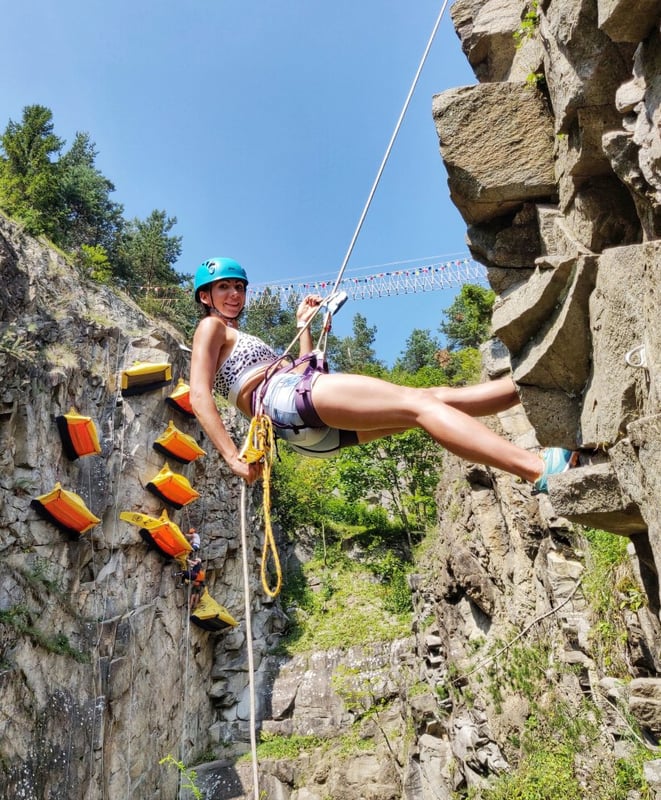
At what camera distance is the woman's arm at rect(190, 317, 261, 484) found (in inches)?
117

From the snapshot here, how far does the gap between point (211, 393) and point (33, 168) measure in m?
20.6

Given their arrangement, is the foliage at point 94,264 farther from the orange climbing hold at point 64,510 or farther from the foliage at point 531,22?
the foliage at point 531,22

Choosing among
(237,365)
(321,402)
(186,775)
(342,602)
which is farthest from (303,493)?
(321,402)

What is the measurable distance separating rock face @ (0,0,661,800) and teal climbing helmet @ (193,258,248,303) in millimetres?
1496

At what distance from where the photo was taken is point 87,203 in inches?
919

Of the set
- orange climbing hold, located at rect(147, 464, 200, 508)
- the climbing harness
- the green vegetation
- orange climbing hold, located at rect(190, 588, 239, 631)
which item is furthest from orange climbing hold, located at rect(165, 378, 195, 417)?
the climbing harness

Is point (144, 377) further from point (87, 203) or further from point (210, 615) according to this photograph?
point (87, 203)

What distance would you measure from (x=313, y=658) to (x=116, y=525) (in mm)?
6673

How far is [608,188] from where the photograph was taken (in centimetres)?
262

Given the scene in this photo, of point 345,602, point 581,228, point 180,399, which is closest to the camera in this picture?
point 581,228

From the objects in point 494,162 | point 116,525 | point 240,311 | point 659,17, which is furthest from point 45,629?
point 659,17

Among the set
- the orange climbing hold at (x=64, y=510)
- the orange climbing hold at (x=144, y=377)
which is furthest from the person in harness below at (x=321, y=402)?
the orange climbing hold at (x=144, y=377)

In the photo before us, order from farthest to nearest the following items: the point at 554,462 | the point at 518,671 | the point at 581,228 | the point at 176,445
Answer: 1. the point at 176,445
2. the point at 518,671
3. the point at 581,228
4. the point at 554,462

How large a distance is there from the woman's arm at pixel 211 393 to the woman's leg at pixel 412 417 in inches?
19.7
